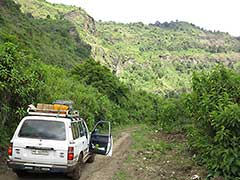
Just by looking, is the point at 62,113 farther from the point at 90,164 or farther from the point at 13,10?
Answer: the point at 13,10

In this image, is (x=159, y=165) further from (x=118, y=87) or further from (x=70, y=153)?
(x=118, y=87)

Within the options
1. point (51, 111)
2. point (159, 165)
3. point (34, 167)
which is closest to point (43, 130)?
point (51, 111)

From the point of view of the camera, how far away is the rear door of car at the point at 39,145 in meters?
9.66

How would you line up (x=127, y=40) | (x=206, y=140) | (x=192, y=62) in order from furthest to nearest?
1. (x=127, y=40)
2. (x=192, y=62)
3. (x=206, y=140)

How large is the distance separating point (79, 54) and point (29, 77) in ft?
259

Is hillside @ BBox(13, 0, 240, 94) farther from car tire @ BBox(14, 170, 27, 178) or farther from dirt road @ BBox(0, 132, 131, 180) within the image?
car tire @ BBox(14, 170, 27, 178)

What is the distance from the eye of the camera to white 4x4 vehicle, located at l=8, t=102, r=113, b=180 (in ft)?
31.7

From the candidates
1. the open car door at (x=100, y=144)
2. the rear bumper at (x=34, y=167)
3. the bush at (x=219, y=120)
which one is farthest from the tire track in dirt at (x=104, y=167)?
the bush at (x=219, y=120)

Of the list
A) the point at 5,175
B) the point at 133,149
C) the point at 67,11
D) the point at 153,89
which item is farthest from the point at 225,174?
the point at 67,11

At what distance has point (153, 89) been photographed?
124000 millimetres

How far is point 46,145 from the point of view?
31.7 ft

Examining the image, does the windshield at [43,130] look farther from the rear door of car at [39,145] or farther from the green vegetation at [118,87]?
the green vegetation at [118,87]

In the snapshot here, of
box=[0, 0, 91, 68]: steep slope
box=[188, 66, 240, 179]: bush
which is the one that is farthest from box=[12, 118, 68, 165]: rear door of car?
box=[0, 0, 91, 68]: steep slope

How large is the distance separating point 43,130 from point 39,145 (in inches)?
19.9
